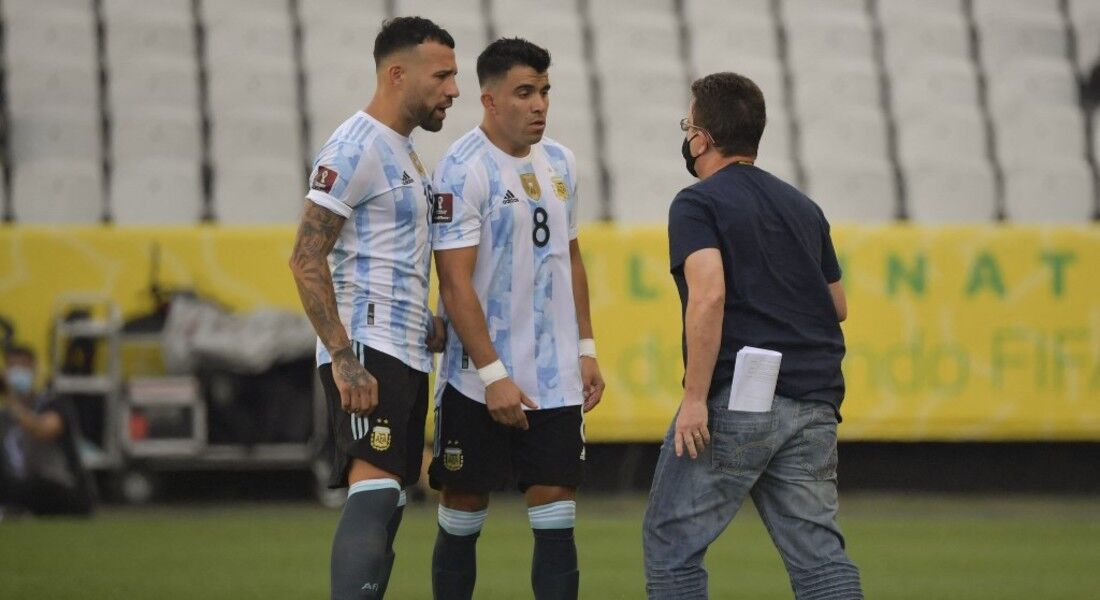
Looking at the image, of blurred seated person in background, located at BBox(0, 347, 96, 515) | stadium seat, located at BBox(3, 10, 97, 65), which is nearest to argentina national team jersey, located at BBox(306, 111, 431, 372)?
blurred seated person in background, located at BBox(0, 347, 96, 515)

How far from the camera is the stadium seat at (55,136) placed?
1247 centimetres

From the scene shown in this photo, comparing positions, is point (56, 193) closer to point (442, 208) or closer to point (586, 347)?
point (586, 347)

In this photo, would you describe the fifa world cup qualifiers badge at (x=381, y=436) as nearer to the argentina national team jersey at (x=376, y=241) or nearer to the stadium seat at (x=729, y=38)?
the argentina national team jersey at (x=376, y=241)

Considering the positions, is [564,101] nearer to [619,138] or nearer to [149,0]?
[619,138]

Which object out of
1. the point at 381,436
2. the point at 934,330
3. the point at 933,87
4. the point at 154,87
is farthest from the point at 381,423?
the point at 933,87

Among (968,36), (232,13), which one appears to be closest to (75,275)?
(232,13)

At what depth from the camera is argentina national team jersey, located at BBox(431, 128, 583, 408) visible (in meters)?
5.22

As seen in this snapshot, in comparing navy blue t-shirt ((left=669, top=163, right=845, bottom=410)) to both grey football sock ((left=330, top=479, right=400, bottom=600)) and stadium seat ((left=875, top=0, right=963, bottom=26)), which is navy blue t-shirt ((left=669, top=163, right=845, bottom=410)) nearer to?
grey football sock ((left=330, top=479, right=400, bottom=600))

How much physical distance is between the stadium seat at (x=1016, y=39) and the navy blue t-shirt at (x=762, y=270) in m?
10.1

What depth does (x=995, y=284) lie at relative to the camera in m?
11.2

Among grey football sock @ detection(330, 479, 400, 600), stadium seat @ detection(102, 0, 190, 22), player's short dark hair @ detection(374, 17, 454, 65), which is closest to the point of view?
grey football sock @ detection(330, 479, 400, 600)

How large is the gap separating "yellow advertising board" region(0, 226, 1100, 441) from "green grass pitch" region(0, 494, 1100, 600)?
595 millimetres

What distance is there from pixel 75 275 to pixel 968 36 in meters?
7.73

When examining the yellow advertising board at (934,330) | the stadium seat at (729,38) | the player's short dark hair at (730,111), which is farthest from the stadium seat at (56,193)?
the player's short dark hair at (730,111)
